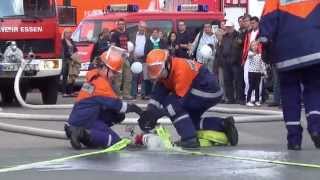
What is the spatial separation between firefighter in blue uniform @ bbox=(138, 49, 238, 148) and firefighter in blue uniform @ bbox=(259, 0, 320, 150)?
82 centimetres

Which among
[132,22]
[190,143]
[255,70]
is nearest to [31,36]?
[132,22]

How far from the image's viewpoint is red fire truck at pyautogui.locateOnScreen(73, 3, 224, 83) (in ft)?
60.9

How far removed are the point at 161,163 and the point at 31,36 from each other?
839 cm

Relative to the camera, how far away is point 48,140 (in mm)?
9711

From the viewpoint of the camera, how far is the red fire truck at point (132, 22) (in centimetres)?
1856

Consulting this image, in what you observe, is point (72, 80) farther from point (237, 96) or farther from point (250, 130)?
point (250, 130)

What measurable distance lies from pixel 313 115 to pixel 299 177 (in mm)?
1663

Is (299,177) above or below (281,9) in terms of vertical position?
below

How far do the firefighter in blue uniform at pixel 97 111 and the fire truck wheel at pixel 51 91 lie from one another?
705 centimetres

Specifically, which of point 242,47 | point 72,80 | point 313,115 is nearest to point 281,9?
point 313,115

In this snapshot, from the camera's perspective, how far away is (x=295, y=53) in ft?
25.3

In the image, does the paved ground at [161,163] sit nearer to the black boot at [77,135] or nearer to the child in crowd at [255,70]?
the black boot at [77,135]

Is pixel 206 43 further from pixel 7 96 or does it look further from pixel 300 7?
pixel 300 7

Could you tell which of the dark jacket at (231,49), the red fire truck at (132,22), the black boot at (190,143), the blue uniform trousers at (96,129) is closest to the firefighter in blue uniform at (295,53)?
the black boot at (190,143)
